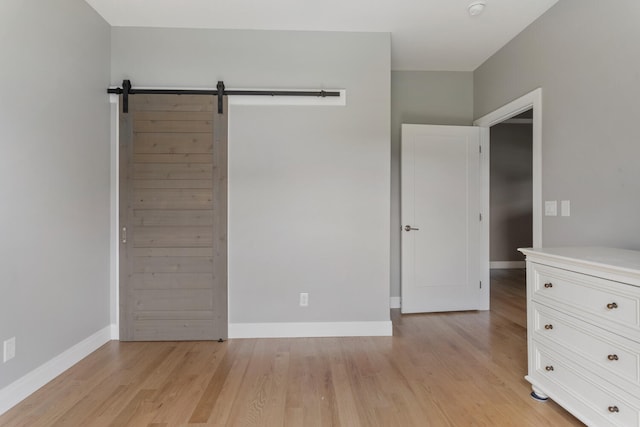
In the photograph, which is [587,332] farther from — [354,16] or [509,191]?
[509,191]

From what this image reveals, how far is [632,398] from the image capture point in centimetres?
126

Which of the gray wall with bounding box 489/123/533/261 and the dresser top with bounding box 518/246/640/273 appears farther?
the gray wall with bounding box 489/123/533/261

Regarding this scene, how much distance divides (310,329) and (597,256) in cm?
209

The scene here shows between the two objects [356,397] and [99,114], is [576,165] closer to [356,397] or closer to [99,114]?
[356,397]

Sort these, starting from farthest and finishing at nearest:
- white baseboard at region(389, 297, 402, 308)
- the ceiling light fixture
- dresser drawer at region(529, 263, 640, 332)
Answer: white baseboard at region(389, 297, 402, 308) < the ceiling light fixture < dresser drawer at region(529, 263, 640, 332)

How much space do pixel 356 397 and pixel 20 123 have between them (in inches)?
103

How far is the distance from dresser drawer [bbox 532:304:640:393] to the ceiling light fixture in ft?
7.34

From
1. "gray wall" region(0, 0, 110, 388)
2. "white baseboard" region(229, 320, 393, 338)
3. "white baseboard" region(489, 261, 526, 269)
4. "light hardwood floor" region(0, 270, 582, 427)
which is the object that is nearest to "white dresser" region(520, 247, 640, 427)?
"light hardwood floor" region(0, 270, 582, 427)

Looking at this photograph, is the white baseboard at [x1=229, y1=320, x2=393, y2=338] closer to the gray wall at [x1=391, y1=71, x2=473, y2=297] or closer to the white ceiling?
the gray wall at [x1=391, y1=71, x2=473, y2=297]

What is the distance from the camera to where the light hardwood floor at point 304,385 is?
161 centimetres

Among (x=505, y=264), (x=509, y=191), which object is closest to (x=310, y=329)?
(x=505, y=264)

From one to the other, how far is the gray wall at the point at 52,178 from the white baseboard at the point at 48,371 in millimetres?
49

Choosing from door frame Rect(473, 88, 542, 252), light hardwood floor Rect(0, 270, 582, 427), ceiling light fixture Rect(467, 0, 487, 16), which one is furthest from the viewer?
door frame Rect(473, 88, 542, 252)

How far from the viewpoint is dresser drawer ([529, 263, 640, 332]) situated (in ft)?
4.18
